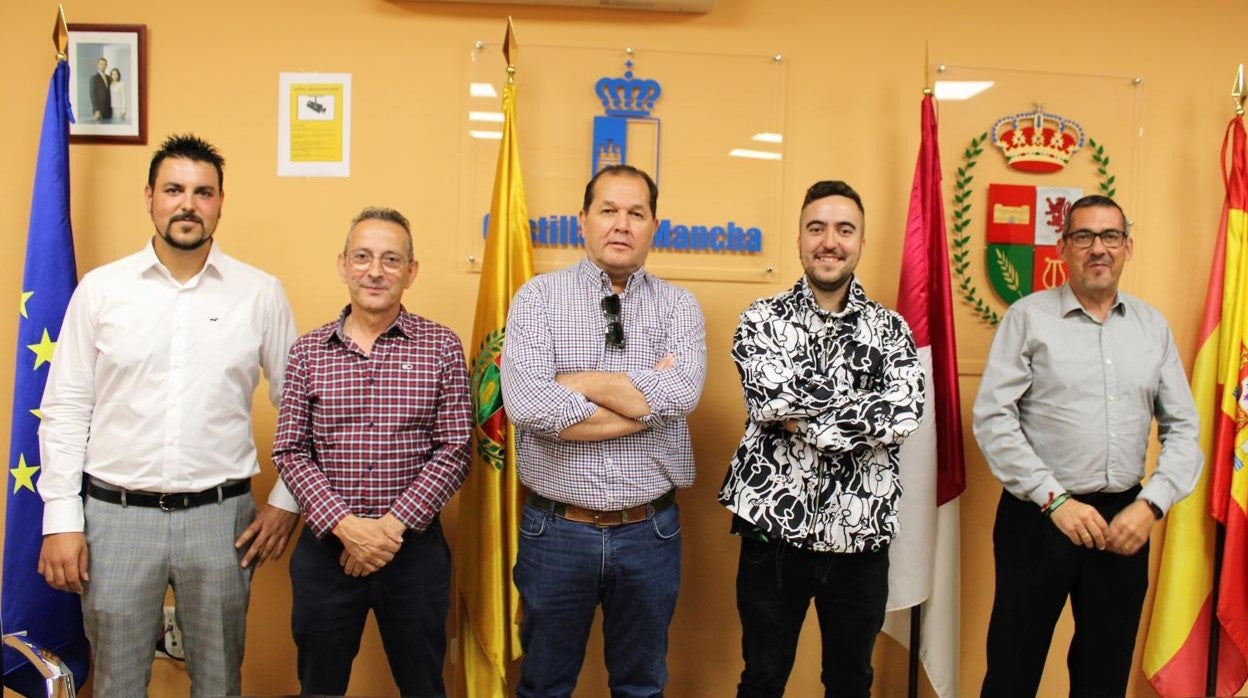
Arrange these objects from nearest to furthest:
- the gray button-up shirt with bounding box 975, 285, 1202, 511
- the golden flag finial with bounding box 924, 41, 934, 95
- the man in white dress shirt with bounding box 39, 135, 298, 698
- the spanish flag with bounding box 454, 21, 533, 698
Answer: the man in white dress shirt with bounding box 39, 135, 298, 698
the gray button-up shirt with bounding box 975, 285, 1202, 511
the spanish flag with bounding box 454, 21, 533, 698
the golden flag finial with bounding box 924, 41, 934, 95

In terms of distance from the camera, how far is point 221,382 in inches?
82.0

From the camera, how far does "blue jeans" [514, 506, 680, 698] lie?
1.99 m

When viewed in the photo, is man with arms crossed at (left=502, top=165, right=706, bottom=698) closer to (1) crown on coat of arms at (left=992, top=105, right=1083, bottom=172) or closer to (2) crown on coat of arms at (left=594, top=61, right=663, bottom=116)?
(2) crown on coat of arms at (left=594, top=61, right=663, bottom=116)

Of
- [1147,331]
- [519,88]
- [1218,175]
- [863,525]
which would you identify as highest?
[519,88]

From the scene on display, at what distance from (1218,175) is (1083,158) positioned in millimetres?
488

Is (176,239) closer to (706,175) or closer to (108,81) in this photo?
(108,81)

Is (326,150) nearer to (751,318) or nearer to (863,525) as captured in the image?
(751,318)

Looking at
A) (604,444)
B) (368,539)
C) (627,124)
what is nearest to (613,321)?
(604,444)

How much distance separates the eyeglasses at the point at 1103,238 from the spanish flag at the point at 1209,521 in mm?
707

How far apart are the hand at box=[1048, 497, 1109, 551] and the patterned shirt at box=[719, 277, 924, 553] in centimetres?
46

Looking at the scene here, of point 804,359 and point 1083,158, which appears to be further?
point 1083,158

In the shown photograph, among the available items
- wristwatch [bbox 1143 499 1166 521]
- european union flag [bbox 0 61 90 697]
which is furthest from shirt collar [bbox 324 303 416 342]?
wristwatch [bbox 1143 499 1166 521]

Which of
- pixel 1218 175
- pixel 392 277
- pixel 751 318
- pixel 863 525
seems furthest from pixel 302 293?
pixel 1218 175

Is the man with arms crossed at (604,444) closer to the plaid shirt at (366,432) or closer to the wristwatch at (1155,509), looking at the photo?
the plaid shirt at (366,432)
